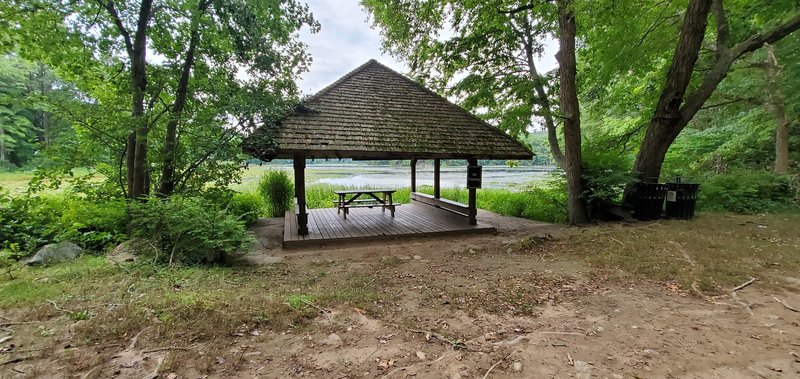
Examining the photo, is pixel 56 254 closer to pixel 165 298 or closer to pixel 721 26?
pixel 165 298

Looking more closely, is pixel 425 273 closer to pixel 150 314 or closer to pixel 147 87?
pixel 150 314

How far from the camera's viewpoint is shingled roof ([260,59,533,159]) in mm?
6000

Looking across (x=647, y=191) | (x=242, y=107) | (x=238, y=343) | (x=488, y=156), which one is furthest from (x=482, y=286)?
(x=647, y=191)

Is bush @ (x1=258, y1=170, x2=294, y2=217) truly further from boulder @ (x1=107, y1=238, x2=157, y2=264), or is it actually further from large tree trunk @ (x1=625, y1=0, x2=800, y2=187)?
large tree trunk @ (x1=625, y1=0, x2=800, y2=187)

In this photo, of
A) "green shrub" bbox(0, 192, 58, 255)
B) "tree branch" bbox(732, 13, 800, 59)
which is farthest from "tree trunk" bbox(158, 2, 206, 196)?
"tree branch" bbox(732, 13, 800, 59)

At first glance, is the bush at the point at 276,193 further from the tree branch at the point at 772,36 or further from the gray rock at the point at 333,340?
the tree branch at the point at 772,36

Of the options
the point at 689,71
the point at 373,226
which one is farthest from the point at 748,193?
the point at 373,226

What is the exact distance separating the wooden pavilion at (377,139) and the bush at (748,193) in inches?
207

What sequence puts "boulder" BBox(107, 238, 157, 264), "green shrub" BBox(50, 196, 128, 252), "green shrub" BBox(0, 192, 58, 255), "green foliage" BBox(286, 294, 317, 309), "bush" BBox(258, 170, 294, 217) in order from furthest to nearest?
"bush" BBox(258, 170, 294, 217), "green shrub" BBox(50, 196, 128, 252), "green shrub" BBox(0, 192, 58, 255), "boulder" BBox(107, 238, 157, 264), "green foliage" BBox(286, 294, 317, 309)

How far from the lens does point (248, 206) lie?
8453mm

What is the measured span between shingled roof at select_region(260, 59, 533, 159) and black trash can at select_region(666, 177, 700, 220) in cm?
313

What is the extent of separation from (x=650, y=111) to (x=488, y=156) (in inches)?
205

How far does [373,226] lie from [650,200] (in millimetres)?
6194

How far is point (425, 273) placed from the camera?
4.12m
